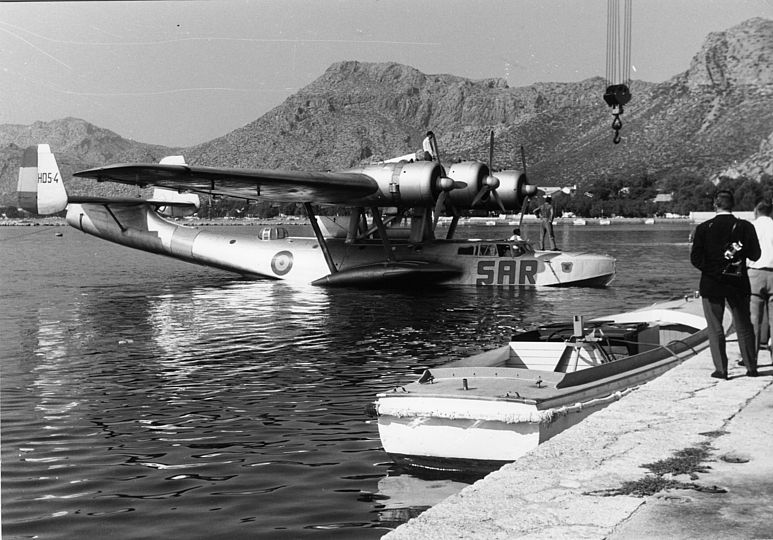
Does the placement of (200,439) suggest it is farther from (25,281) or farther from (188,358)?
(25,281)

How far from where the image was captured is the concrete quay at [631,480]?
5.11 metres

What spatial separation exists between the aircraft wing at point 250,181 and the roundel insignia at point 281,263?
11.7 ft

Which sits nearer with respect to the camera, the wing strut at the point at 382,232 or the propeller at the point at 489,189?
the wing strut at the point at 382,232

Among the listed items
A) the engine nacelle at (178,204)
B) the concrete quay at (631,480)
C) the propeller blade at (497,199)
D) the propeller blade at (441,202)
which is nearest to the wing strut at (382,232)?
the propeller blade at (441,202)

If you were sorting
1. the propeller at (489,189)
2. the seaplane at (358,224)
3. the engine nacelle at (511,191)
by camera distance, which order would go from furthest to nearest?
1. the engine nacelle at (511,191)
2. the propeller at (489,189)
3. the seaplane at (358,224)

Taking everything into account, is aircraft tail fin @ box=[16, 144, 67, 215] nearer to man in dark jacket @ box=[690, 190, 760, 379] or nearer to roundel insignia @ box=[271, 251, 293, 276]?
roundel insignia @ box=[271, 251, 293, 276]

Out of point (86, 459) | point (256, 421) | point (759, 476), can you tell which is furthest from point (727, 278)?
point (86, 459)

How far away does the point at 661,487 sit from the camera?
19.1 ft

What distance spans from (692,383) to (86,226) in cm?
3412

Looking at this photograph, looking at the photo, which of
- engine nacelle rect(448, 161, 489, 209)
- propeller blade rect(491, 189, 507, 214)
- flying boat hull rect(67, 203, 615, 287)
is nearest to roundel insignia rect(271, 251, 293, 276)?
flying boat hull rect(67, 203, 615, 287)

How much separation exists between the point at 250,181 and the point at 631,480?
25192 millimetres

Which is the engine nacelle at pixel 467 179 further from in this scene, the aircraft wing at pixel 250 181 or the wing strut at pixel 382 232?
the aircraft wing at pixel 250 181

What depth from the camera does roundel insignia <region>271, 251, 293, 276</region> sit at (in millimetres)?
35987

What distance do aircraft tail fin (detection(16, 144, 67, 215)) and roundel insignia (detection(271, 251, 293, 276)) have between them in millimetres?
8390
